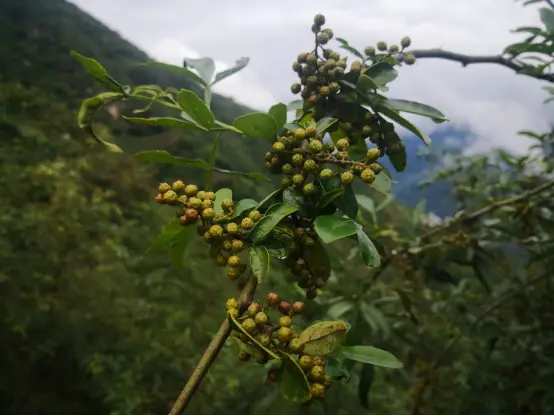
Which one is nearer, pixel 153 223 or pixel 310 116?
pixel 310 116

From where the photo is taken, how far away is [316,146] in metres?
0.40

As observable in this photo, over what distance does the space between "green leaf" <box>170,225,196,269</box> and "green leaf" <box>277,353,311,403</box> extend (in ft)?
0.54

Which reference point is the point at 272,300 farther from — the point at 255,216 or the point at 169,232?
the point at 169,232

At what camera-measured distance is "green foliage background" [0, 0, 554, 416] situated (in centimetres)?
90

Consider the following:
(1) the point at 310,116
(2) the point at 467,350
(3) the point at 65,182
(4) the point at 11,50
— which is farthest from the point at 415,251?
(4) the point at 11,50

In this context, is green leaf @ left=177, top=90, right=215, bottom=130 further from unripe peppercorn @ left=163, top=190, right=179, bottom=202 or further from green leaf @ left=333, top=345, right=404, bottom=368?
green leaf @ left=333, top=345, right=404, bottom=368

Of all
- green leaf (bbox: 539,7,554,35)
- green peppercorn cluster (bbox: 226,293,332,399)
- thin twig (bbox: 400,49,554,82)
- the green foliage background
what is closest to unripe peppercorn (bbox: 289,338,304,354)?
green peppercorn cluster (bbox: 226,293,332,399)

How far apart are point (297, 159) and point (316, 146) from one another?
16 millimetres

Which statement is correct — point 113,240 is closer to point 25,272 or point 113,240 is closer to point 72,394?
point 25,272

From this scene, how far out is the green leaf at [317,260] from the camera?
0.44m

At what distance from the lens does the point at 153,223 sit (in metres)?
1.49

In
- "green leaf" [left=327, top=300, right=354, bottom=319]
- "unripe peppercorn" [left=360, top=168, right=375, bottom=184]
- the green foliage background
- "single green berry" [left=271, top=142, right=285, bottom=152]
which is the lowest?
the green foliage background

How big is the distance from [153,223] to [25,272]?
1.60ft

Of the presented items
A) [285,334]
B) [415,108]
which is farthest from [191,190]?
[415,108]
